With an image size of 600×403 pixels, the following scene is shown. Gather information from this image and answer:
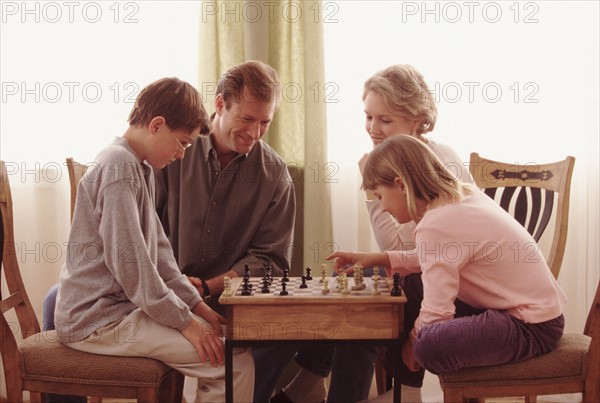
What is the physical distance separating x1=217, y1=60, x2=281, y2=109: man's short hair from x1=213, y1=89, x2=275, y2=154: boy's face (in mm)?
16

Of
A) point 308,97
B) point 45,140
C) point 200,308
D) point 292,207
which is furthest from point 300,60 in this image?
point 200,308

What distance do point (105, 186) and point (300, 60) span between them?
1.76m

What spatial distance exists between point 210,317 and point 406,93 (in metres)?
1.24

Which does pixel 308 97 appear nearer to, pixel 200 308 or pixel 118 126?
pixel 118 126

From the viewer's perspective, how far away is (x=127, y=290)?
2260mm

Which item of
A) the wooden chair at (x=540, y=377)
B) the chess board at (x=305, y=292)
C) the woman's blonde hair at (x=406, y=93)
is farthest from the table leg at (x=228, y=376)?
the woman's blonde hair at (x=406, y=93)

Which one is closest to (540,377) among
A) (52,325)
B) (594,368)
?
(594,368)

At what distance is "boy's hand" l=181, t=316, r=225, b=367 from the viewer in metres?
2.29

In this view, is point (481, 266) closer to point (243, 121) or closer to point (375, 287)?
point (375, 287)

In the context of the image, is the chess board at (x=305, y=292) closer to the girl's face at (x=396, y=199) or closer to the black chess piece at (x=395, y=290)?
the black chess piece at (x=395, y=290)

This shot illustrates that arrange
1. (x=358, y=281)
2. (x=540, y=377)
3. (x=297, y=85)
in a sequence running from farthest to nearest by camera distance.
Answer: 1. (x=297, y=85)
2. (x=358, y=281)
3. (x=540, y=377)

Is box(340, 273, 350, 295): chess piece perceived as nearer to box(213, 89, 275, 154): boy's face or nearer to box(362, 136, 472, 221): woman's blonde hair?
box(362, 136, 472, 221): woman's blonde hair

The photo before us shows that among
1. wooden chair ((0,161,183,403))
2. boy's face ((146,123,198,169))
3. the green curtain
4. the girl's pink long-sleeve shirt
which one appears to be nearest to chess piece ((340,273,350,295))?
the girl's pink long-sleeve shirt

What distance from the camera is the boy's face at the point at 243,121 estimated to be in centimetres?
290
